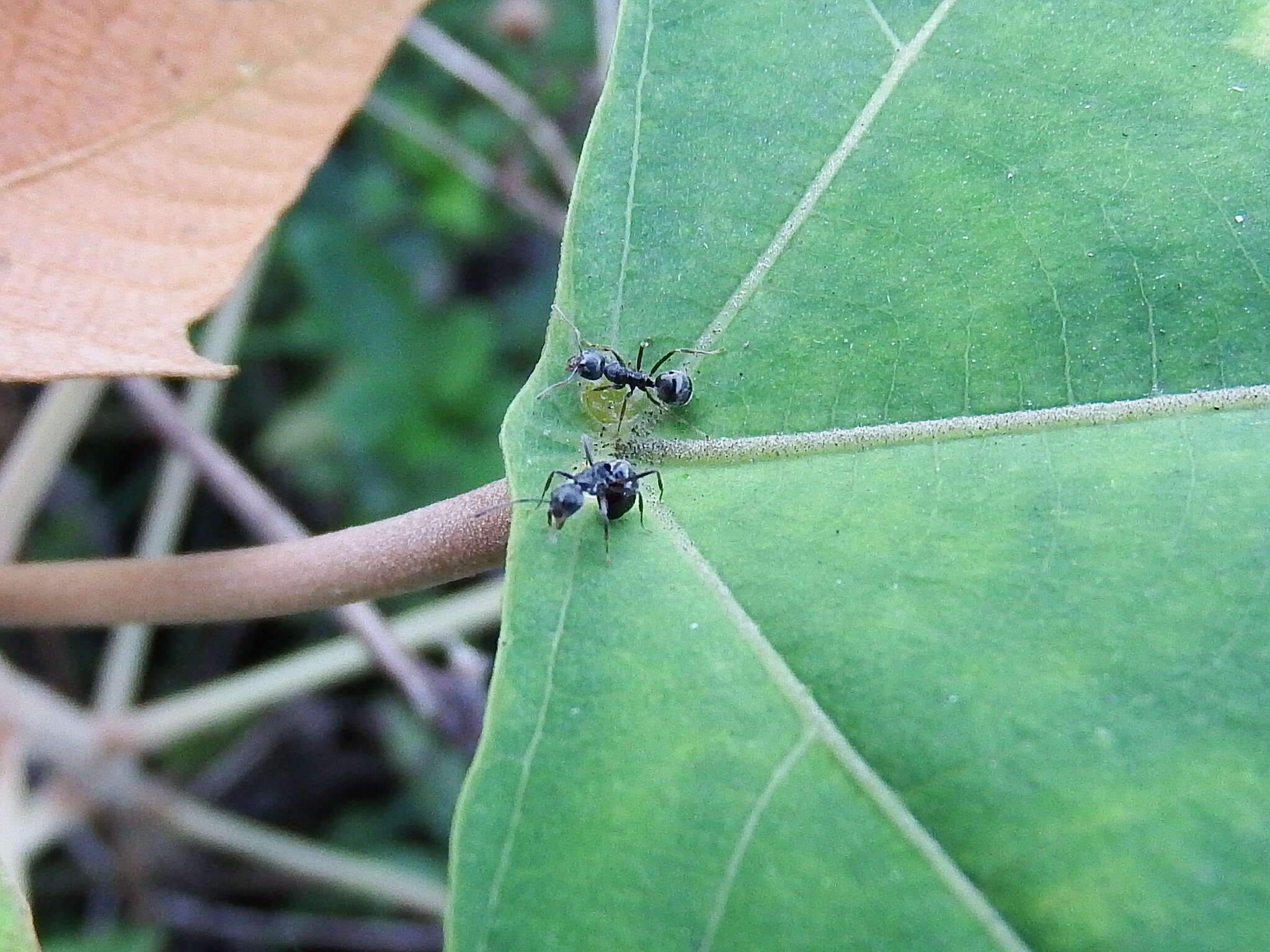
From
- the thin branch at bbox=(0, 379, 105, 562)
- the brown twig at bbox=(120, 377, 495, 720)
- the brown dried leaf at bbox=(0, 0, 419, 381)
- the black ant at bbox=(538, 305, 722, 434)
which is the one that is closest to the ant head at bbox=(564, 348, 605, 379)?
the black ant at bbox=(538, 305, 722, 434)

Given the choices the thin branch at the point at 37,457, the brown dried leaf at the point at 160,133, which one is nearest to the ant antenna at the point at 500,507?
the brown dried leaf at the point at 160,133

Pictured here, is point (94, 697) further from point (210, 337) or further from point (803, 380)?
point (803, 380)

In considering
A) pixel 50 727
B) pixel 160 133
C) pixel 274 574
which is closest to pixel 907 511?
pixel 274 574

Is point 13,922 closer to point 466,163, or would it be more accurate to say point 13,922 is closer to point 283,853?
point 283,853

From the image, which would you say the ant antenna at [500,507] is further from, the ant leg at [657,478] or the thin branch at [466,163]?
the thin branch at [466,163]

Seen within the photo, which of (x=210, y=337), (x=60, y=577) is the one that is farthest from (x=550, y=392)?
(x=210, y=337)

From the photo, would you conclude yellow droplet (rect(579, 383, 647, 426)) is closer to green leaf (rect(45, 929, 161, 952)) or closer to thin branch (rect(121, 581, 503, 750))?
thin branch (rect(121, 581, 503, 750))
